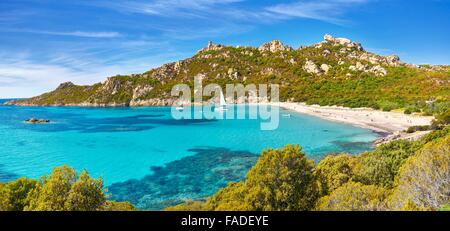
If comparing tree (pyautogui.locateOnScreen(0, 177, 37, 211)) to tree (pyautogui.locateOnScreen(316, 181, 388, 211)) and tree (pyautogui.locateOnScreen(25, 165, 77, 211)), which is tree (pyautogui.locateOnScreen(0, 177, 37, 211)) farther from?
tree (pyautogui.locateOnScreen(316, 181, 388, 211))

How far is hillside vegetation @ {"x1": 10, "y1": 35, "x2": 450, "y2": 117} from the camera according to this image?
314ft

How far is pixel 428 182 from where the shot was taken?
36.1 ft

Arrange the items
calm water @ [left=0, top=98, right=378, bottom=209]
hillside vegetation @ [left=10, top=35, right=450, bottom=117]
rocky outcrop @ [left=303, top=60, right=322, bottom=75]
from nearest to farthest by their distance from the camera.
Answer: calm water @ [left=0, top=98, right=378, bottom=209]
hillside vegetation @ [left=10, top=35, right=450, bottom=117]
rocky outcrop @ [left=303, top=60, right=322, bottom=75]

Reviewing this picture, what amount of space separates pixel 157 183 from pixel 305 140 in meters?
28.3

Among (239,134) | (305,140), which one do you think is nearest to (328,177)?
(305,140)

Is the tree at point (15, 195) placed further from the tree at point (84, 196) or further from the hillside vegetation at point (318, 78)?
the hillside vegetation at point (318, 78)

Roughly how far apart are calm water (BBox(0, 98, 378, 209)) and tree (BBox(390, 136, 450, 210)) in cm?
1715

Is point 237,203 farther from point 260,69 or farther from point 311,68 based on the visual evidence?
point 260,69

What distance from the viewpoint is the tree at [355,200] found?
34.0 ft

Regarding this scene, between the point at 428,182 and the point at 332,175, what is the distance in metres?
6.59

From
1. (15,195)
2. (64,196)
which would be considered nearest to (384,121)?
(64,196)

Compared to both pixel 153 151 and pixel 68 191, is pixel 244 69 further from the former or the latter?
pixel 68 191

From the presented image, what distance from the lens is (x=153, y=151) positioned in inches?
1825

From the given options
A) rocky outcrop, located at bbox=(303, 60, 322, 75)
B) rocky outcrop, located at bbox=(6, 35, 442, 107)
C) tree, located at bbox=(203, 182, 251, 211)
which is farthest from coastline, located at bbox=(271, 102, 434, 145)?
rocky outcrop, located at bbox=(303, 60, 322, 75)
